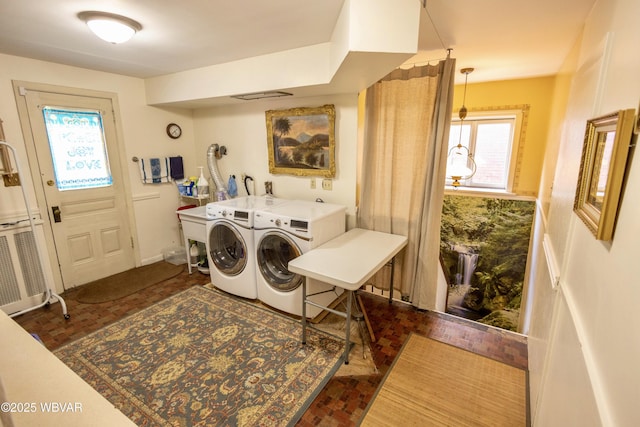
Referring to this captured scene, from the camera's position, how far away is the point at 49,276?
304cm

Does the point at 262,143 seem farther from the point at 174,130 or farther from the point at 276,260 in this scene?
the point at 276,260

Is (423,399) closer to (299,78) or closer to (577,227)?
(577,227)

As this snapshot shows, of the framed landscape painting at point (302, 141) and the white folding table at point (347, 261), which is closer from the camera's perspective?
the white folding table at point (347, 261)

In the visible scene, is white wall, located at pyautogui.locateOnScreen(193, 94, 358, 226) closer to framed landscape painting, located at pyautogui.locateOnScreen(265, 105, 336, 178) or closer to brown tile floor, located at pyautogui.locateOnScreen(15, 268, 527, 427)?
framed landscape painting, located at pyautogui.locateOnScreen(265, 105, 336, 178)

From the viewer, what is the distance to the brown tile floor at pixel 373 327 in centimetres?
182

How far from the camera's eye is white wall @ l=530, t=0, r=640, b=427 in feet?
2.14

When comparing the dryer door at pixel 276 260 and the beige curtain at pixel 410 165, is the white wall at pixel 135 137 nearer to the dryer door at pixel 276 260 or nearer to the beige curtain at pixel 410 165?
the dryer door at pixel 276 260

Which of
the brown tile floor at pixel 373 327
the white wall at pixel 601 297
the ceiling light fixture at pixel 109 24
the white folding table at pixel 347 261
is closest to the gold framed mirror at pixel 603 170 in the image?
the white wall at pixel 601 297

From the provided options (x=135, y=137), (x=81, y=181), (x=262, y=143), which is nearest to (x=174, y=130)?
(x=135, y=137)

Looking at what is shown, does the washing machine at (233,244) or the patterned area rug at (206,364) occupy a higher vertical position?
the washing machine at (233,244)

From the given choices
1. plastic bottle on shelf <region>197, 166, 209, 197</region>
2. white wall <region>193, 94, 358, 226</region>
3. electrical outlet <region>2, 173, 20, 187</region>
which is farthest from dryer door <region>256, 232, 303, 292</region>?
electrical outlet <region>2, 173, 20, 187</region>

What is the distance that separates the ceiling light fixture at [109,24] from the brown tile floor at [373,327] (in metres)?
2.36

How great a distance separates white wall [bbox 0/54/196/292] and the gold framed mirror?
3.96 metres

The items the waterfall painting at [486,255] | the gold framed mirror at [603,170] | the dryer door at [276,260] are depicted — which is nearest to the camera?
the gold framed mirror at [603,170]
